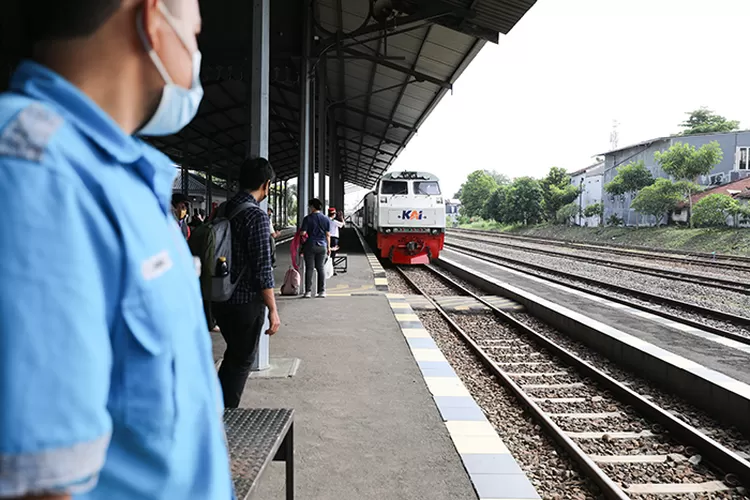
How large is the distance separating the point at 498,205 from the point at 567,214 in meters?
13.7

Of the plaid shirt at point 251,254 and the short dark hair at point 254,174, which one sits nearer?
the plaid shirt at point 251,254

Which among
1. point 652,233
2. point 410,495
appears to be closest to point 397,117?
point 652,233

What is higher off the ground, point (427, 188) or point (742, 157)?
point (742, 157)

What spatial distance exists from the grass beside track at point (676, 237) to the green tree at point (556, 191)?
357 inches

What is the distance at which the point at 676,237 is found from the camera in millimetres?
29797

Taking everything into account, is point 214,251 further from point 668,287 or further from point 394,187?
point 394,187

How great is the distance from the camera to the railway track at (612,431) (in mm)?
3959

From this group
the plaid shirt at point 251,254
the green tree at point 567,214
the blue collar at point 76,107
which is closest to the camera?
the blue collar at point 76,107

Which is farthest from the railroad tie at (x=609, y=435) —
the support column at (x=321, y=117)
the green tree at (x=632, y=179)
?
the green tree at (x=632, y=179)

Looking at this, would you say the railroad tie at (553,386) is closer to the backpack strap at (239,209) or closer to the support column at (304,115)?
the backpack strap at (239,209)

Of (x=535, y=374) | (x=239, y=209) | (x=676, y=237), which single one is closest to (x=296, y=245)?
(x=535, y=374)

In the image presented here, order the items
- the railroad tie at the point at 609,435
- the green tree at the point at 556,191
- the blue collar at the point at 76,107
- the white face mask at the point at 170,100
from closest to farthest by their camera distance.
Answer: the blue collar at the point at 76,107, the white face mask at the point at 170,100, the railroad tie at the point at 609,435, the green tree at the point at 556,191

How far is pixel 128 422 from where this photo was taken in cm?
87

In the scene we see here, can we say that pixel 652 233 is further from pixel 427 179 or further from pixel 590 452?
pixel 590 452
